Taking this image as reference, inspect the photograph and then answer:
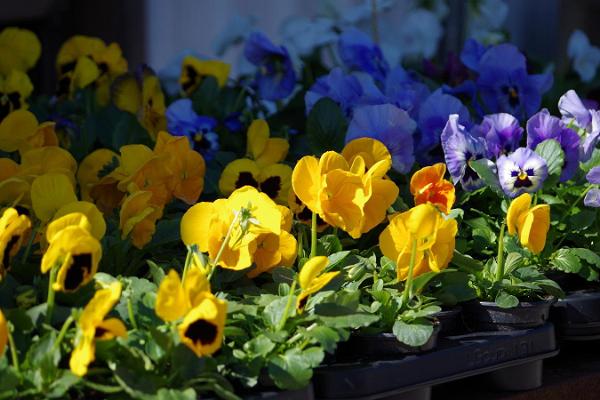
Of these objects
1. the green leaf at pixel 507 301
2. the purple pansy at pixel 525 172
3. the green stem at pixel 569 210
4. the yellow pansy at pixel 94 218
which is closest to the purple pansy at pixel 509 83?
the green stem at pixel 569 210

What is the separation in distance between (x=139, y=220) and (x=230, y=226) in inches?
4.6

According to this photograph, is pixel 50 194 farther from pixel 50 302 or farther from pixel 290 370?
pixel 290 370

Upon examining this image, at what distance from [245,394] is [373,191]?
256 mm

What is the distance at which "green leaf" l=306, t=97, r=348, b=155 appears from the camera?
1348mm

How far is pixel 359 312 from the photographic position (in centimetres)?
93

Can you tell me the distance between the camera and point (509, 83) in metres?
1.53

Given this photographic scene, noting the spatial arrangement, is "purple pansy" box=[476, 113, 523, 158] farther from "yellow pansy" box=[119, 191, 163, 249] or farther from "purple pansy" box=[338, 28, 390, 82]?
"purple pansy" box=[338, 28, 390, 82]

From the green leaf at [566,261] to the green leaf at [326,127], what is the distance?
32 cm

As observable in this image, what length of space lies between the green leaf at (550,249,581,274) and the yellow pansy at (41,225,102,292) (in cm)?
52

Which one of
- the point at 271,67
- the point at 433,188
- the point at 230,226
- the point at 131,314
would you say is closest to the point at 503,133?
the point at 433,188

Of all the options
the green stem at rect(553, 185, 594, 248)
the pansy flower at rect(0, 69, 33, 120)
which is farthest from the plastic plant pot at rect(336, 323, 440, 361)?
the pansy flower at rect(0, 69, 33, 120)

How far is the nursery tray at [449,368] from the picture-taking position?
2.95 feet

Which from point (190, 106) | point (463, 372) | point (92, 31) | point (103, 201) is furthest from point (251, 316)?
point (92, 31)

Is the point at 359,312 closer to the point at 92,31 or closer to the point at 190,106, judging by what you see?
the point at 190,106
